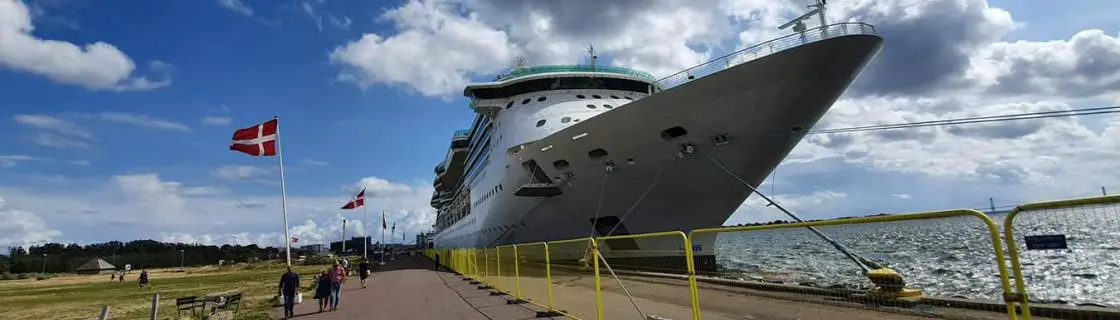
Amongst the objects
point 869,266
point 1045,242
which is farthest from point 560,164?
point 1045,242

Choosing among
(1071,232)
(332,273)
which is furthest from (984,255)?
(332,273)

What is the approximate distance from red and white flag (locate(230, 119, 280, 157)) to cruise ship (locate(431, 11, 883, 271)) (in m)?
7.63

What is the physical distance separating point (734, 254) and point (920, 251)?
24.1 metres

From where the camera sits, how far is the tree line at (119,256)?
83438 millimetres

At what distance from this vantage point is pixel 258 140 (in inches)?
610

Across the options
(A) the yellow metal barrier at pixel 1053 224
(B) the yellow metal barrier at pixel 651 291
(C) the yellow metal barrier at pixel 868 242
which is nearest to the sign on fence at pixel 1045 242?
(A) the yellow metal barrier at pixel 1053 224

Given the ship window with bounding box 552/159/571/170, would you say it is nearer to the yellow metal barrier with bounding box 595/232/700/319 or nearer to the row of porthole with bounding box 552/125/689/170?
the row of porthole with bounding box 552/125/689/170

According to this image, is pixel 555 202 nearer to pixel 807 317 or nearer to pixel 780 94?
pixel 780 94

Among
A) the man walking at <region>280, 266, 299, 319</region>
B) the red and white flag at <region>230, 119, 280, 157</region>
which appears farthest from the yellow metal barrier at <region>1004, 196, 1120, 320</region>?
the red and white flag at <region>230, 119, 280, 157</region>

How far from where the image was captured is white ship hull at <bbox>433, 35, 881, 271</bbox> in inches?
530

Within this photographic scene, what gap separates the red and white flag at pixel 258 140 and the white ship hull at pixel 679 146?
768 centimetres

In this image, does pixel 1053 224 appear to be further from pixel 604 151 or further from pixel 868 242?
pixel 604 151

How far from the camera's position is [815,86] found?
13.8 m

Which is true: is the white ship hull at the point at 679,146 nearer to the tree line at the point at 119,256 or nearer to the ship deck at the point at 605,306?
the ship deck at the point at 605,306
